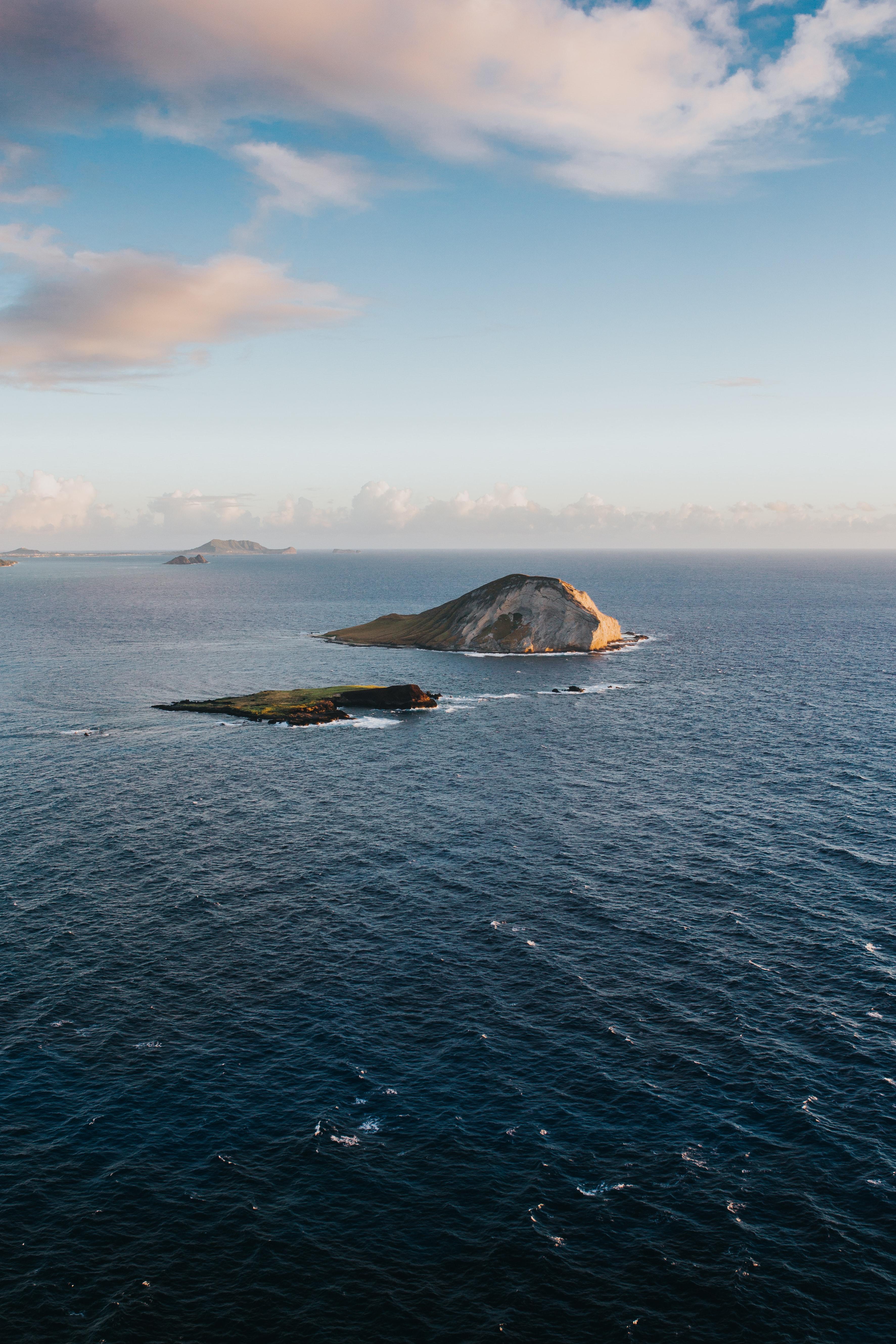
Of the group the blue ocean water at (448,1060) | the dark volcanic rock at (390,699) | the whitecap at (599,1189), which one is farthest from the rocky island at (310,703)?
the whitecap at (599,1189)

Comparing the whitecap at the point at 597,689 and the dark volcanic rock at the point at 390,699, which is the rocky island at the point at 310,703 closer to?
the dark volcanic rock at the point at 390,699

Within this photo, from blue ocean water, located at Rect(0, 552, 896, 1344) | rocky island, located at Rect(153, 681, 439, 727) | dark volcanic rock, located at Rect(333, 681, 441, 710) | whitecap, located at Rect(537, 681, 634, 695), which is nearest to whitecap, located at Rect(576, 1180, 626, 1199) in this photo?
blue ocean water, located at Rect(0, 552, 896, 1344)

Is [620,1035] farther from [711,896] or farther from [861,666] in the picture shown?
[861,666]

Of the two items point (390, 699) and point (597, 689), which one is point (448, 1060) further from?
point (597, 689)

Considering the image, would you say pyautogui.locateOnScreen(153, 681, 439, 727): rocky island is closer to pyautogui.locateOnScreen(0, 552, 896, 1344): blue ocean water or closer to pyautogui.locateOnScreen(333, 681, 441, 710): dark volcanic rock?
pyautogui.locateOnScreen(333, 681, 441, 710): dark volcanic rock

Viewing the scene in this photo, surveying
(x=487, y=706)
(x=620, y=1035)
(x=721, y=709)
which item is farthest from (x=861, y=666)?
(x=620, y=1035)
